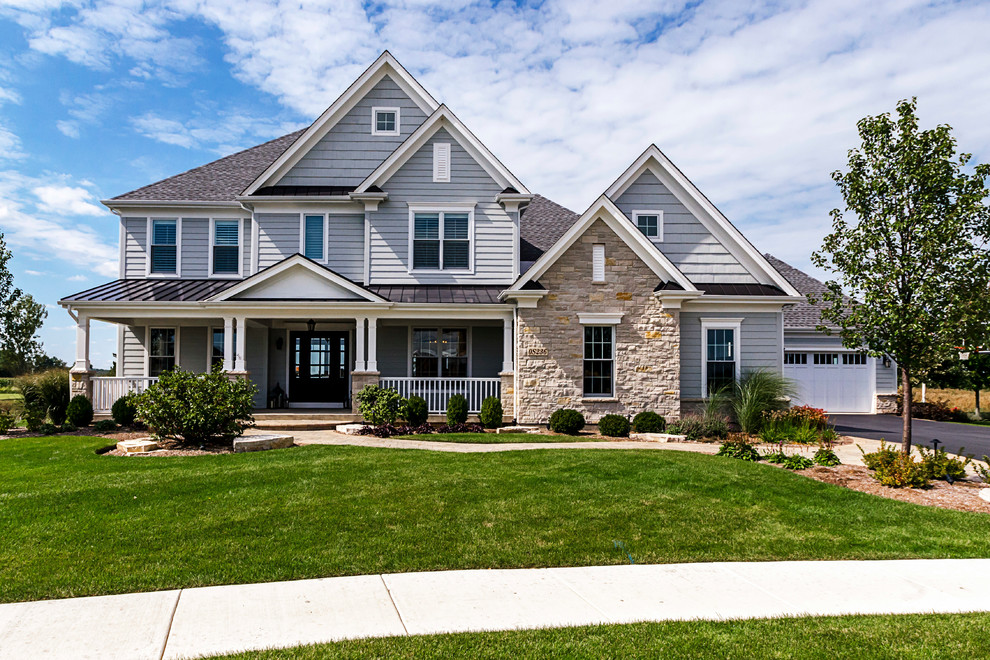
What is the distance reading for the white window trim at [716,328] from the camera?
58.7 ft

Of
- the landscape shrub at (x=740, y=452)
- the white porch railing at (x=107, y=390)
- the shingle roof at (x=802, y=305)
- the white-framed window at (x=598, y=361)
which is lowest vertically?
the landscape shrub at (x=740, y=452)

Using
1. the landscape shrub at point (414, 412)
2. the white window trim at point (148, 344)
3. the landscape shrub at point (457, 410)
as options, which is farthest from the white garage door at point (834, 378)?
the white window trim at point (148, 344)

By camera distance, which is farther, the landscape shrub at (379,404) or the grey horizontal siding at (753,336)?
the grey horizontal siding at (753,336)

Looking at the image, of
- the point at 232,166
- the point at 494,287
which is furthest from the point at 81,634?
the point at 232,166

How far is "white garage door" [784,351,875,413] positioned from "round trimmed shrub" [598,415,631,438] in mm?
11367

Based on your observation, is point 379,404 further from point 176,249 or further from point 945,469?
point 945,469

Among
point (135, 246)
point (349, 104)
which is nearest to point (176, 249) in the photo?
point (135, 246)

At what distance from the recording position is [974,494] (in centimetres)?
940

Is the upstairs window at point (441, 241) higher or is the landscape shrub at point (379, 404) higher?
the upstairs window at point (441, 241)

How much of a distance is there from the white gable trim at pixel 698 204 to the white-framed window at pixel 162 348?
44.6ft

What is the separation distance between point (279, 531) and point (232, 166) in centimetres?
1753

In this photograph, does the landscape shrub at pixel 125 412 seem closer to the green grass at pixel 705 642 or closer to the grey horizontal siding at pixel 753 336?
the green grass at pixel 705 642

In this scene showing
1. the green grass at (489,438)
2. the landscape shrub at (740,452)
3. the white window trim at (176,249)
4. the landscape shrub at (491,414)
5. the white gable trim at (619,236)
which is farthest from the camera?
the white window trim at (176,249)

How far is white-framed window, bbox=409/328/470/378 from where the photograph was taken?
754 inches
